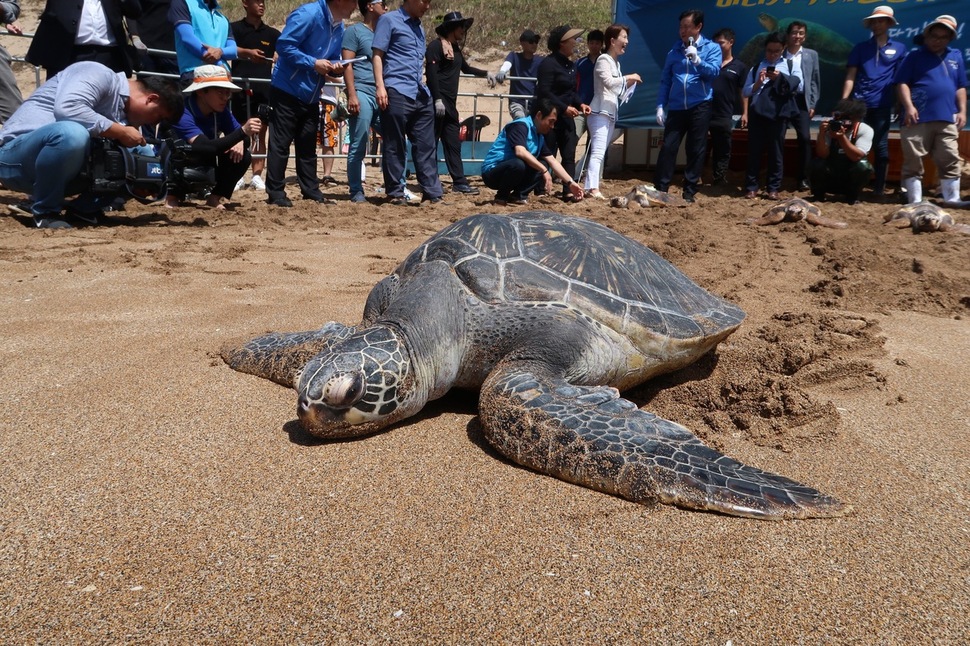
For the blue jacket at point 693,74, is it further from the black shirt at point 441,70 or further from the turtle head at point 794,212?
the black shirt at point 441,70

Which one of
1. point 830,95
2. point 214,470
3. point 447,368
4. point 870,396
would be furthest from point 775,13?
point 214,470

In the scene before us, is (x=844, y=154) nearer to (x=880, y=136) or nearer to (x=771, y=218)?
(x=880, y=136)

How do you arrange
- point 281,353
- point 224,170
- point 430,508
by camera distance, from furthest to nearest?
point 224,170 → point 281,353 → point 430,508

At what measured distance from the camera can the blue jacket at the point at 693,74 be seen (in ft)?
22.1

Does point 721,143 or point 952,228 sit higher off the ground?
point 721,143

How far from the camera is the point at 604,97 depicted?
6.89m

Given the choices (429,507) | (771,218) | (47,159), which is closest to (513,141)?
(771,218)

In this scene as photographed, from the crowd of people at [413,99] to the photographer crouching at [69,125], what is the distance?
1 cm

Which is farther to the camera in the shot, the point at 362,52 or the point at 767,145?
the point at 767,145

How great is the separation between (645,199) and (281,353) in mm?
4911

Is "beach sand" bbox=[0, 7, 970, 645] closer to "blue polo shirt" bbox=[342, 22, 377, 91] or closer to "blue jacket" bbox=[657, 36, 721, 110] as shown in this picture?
"blue jacket" bbox=[657, 36, 721, 110]

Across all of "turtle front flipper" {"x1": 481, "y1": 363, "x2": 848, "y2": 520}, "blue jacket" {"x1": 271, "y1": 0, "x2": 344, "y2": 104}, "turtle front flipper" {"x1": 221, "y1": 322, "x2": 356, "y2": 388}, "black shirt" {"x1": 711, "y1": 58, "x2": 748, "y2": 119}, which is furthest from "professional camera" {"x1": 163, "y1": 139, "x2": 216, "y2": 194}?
"black shirt" {"x1": 711, "y1": 58, "x2": 748, "y2": 119}

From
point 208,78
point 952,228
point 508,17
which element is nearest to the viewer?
point 208,78

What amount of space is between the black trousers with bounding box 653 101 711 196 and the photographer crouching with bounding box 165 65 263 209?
4331 mm
